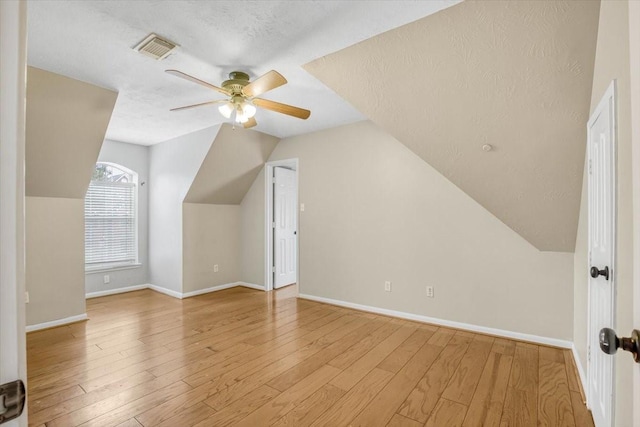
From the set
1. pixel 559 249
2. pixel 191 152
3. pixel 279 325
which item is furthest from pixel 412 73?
pixel 191 152

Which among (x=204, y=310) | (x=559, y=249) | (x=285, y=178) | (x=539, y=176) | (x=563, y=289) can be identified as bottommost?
(x=204, y=310)

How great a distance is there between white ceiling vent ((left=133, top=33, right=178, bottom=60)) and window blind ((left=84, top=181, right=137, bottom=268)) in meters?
3.42

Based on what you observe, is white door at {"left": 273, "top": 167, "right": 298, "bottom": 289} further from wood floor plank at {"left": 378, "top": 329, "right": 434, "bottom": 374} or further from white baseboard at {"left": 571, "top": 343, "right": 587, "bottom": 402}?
white baseboard at {"left": 571, "top": 343, "right": 587, "bottom": 402}

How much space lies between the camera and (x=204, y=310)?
4.09m

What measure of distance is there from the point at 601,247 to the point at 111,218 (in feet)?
19.3

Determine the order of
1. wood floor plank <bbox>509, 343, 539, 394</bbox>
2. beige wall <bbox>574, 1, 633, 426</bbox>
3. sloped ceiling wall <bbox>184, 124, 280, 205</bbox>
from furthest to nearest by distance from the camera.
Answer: sloped ceiling wall <bbox>184, 124, 280, 205</bbox> → wood floor plank <bbox>509, 343, 539, 394</bbox> → beige wall <bbox>574, 1, 633, 426</bbox>

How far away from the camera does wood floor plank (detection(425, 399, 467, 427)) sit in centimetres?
184

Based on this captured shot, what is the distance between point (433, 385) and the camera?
224 cm

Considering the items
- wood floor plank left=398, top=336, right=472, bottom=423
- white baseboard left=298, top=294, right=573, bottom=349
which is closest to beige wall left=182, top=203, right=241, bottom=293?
white baseboard left=298, top=294, right=573, bottom=349

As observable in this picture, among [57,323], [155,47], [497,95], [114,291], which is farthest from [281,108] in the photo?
[114,291]

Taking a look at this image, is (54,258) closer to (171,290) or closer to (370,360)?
(171,290)

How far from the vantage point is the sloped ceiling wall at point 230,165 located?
172 inches

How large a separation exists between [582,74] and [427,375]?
2278 mm

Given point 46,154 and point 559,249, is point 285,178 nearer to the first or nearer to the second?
→ point 46,154
